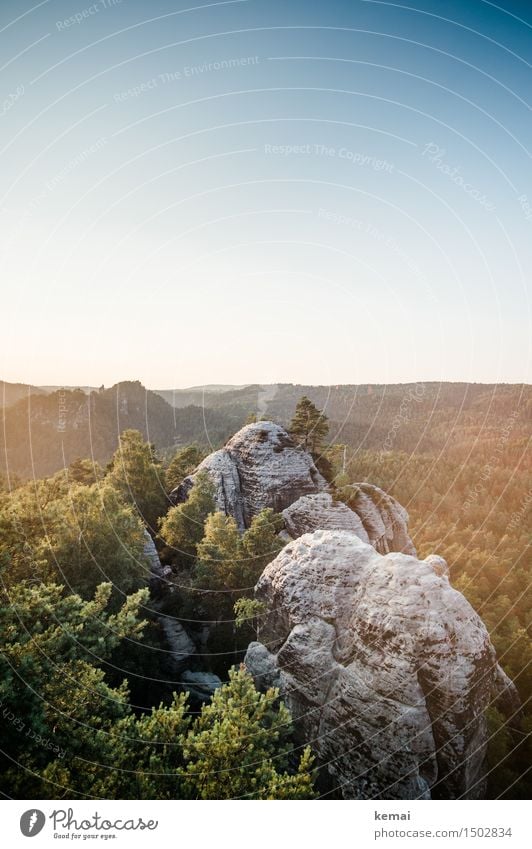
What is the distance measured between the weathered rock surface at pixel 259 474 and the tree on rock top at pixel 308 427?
1.21 meters

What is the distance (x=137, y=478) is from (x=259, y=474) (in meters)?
10.5

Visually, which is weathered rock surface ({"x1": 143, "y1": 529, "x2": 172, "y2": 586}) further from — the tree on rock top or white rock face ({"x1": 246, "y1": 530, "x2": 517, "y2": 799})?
the tree on rock top

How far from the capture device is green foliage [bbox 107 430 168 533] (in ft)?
107

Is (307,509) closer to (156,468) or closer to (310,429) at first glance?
(310,429)

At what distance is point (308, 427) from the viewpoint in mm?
33156

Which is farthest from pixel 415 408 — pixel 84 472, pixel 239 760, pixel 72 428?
pixel 239 760

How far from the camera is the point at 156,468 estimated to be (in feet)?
115

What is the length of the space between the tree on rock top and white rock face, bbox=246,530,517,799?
63.7 feet

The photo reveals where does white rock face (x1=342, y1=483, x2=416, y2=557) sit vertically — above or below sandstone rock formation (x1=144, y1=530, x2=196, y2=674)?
above

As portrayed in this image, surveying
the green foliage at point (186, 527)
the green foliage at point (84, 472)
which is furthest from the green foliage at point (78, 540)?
the green foliage at point (84, 472)

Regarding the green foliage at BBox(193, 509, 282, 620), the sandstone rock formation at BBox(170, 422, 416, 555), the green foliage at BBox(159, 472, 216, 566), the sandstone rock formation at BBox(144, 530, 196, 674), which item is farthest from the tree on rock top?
the sandstone rock formation at BBox(144, 530, 196, 674)

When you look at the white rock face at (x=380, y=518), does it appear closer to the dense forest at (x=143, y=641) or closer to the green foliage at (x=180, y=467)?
the dense forest at (x=143, y=641)

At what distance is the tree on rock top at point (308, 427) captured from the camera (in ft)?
109

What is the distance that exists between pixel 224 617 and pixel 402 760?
13235mm
